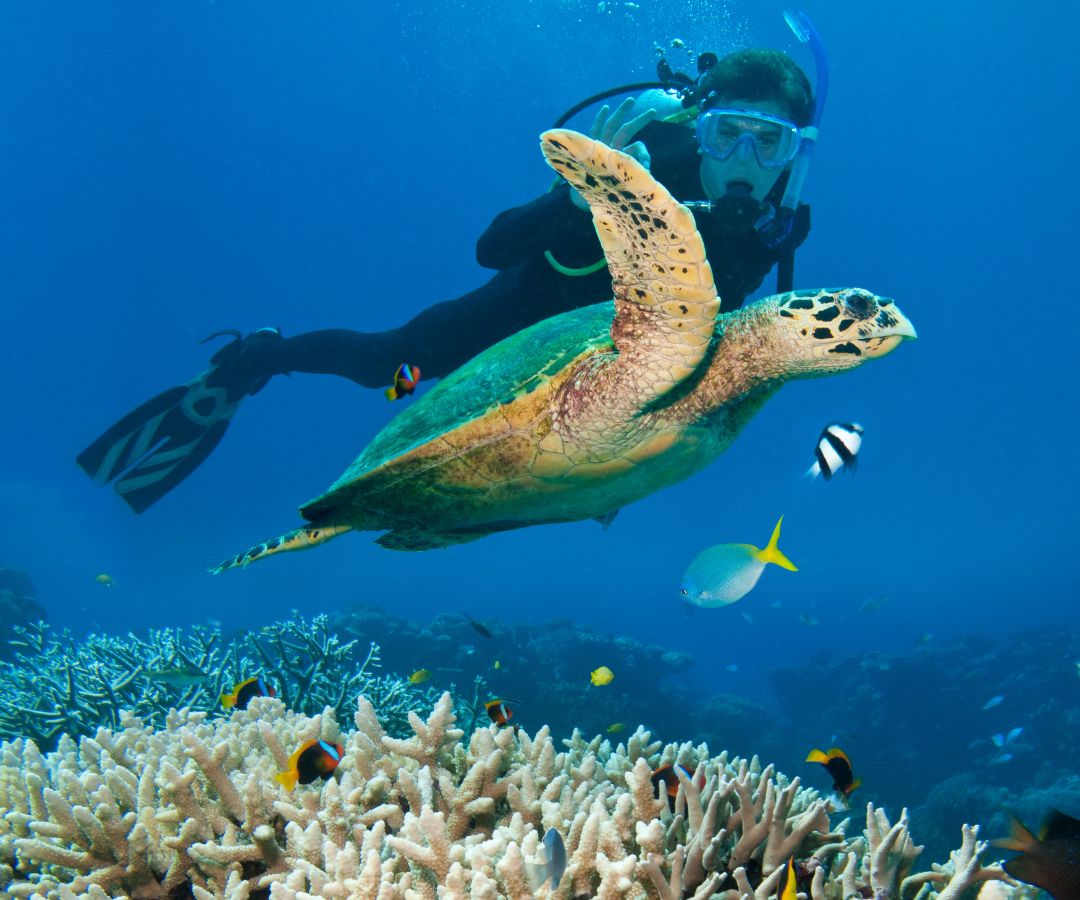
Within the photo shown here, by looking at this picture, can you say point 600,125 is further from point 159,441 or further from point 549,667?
point 549,667

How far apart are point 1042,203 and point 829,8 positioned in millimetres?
27227

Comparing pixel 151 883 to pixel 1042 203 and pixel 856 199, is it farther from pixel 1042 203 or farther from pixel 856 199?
pixel 1042 203

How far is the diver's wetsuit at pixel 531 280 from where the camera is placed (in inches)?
146


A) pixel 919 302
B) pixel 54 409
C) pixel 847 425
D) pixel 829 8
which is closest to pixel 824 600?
pixel 919 302

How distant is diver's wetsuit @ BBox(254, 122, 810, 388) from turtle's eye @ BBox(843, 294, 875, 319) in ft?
3.82

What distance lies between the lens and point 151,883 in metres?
1.69

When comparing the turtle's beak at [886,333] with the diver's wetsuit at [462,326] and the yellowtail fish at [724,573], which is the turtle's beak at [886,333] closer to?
the diver's wetsuit at [462,326]

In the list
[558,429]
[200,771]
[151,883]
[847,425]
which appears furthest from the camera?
[847,425]

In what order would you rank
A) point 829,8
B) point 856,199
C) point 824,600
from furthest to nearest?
1. point 824,600
2. point 856,199
3. point 829,8

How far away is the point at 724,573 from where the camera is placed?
4160 mm

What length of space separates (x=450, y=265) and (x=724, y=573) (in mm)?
41755

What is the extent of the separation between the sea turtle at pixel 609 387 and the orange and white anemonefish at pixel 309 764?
1271 mm

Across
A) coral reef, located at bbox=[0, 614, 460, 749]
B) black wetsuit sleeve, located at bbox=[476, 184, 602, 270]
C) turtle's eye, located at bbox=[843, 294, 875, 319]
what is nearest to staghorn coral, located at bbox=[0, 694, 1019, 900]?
turtle's eye, located at bbox=[843, 294, 875, 319]

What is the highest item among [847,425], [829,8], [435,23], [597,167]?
[435,23]
